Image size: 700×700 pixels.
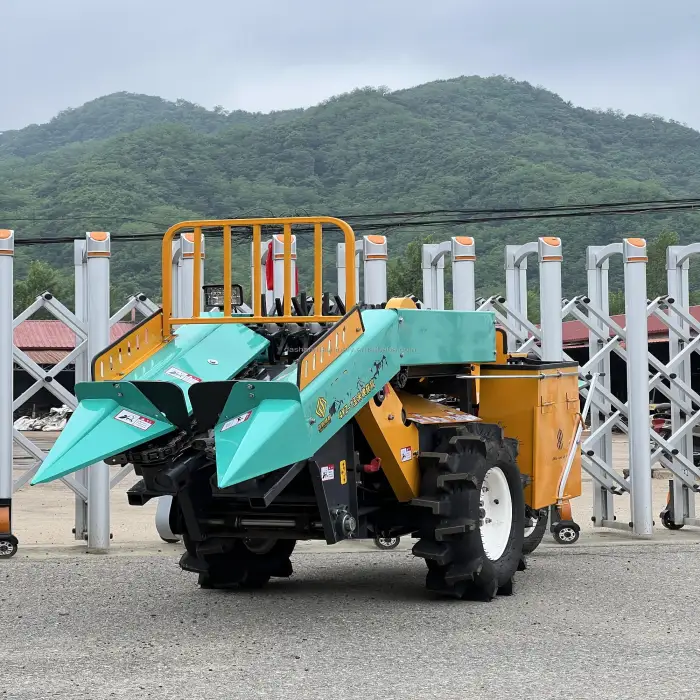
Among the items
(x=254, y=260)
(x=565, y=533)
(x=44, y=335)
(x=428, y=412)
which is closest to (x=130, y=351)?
(x=254, y=260)

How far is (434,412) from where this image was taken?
30.9 feet

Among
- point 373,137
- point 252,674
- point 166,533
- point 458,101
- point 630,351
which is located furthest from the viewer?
point 458,101

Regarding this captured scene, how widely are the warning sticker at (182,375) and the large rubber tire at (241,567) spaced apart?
1.53m

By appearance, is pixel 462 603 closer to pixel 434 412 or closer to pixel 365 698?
pixel 434 412

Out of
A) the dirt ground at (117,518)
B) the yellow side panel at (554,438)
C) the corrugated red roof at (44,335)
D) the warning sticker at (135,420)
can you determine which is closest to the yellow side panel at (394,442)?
the warning sticker at (135,420)

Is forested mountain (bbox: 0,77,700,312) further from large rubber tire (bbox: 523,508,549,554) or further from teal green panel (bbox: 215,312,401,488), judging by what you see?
teal green panel (bbox: 215,312,401,488)

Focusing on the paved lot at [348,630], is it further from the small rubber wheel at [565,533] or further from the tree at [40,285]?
the tree at [40,285]

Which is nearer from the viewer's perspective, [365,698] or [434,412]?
[365,698]

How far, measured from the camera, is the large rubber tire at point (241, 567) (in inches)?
376

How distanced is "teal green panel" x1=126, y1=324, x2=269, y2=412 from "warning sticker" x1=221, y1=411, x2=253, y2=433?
0.65m

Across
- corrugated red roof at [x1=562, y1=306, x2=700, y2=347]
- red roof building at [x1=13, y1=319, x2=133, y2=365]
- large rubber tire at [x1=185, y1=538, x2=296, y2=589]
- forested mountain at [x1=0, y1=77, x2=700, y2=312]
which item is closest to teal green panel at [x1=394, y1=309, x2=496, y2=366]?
large rubber tire at [x1=185, y1=538, x2=296, y2=589]

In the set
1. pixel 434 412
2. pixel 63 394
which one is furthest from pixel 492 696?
pixel 63 394

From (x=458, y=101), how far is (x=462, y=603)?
125 meters

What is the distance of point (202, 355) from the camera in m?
8.71
